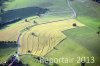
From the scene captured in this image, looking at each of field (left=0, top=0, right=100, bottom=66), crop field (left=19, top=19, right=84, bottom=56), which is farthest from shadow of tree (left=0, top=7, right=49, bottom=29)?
crop field (left=19, top=19, right=84, bottom=56)

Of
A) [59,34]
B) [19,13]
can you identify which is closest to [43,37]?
[59,34]

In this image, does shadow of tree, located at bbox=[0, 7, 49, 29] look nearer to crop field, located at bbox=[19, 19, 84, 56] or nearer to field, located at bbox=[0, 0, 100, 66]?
field, located at bbox=[0, 0, 100, 66]

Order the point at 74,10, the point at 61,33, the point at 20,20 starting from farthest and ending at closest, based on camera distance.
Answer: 1. the point at 74,10
2. the point at 20,20
3. the point at 61,33

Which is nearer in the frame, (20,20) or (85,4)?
(20,20)

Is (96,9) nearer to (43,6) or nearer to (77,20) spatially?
(77,20)

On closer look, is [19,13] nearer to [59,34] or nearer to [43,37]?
[43,37]

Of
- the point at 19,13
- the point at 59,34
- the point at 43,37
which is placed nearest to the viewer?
the point at 43,37

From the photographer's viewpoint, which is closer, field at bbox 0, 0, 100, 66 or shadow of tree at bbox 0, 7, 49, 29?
field at bbox 0, 0, 100, 66

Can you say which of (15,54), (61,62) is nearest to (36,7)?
(15,54)
